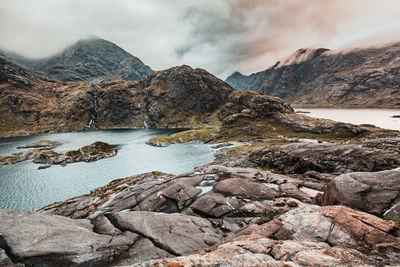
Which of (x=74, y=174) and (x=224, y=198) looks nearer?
A: (x=224, y=198)

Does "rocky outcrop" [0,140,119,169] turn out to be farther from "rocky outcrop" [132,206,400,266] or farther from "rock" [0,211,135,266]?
"rocky outcrop" [132,206,400,266]

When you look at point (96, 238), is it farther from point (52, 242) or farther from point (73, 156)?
point (73, 156)

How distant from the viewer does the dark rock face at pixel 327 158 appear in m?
32.3

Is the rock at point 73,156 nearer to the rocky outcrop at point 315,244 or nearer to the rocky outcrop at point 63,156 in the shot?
the rocky outcrop at point 63,156

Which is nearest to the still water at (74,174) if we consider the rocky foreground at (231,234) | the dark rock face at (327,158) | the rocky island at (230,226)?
the rocky island at (230,226)

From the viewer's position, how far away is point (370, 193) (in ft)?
50.6

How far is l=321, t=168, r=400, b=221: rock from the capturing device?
45.9 ft

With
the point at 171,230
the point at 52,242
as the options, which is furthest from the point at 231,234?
the point at 52,242

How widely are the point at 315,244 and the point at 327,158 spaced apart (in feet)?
124

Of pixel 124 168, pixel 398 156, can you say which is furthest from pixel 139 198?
pixel 124 168

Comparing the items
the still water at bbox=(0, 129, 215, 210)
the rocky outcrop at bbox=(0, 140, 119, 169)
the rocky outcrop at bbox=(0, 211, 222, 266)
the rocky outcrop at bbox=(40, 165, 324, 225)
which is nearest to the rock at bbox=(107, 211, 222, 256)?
the rocky outcrop at bbox=(0, 211, 222, 266)

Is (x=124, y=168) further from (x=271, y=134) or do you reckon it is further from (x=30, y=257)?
(x=271, y=134)

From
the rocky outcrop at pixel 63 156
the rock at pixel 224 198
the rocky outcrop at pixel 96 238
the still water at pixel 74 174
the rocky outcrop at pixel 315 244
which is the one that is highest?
the rocky outcrop at pixel 315 244

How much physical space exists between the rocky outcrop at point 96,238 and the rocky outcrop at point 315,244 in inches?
173
